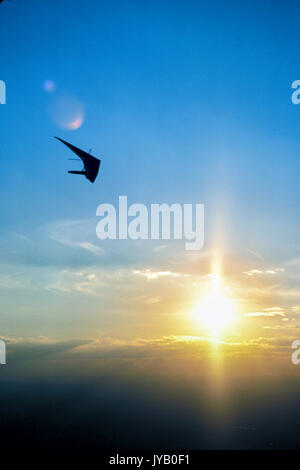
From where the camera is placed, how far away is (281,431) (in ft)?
519

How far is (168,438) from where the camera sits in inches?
5861

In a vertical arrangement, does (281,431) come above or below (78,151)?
below

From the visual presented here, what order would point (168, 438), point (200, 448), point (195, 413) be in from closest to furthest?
point (200, 448) → point (168, 438) → point (195, 413)

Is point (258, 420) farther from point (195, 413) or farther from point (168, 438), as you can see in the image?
point (168, 438)

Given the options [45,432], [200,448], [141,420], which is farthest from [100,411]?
[200,448]

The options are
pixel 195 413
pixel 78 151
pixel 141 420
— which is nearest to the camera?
pixel 78 151

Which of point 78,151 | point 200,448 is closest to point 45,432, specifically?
point 200,448
